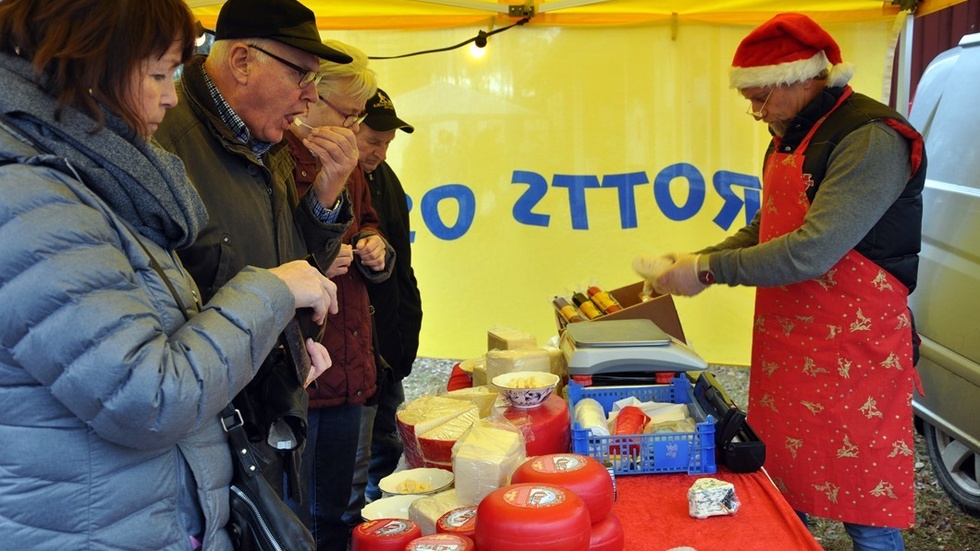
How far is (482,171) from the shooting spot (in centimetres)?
416

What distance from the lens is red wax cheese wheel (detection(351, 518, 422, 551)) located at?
1422mm

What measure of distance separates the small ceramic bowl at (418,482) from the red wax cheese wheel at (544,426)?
19cm

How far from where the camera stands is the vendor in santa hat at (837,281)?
7.47ft

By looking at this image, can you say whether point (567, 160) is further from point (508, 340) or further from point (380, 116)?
point (508, 340)

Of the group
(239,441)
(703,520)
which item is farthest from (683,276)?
(239,441)

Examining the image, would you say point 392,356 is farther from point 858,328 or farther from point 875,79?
point 875,79

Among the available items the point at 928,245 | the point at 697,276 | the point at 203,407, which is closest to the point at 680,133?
the point at 928,245

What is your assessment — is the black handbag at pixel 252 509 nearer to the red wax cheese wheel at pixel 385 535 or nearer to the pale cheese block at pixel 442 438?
the red wax cheese wheel at pixel 385 535

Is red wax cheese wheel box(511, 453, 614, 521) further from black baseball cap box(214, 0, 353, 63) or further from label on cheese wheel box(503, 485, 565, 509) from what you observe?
black baseball cap box(214, 0, 353, 63)

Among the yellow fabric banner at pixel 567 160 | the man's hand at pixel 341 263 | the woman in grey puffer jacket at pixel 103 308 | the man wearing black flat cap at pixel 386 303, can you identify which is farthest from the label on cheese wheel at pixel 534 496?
the yellow fabric banner at pixel 567 160

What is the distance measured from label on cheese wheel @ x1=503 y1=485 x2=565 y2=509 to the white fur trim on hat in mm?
1586

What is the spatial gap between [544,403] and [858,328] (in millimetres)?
952

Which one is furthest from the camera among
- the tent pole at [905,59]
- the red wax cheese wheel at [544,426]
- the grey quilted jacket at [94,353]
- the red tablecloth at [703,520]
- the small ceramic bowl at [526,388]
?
the tent pole at [905,59]

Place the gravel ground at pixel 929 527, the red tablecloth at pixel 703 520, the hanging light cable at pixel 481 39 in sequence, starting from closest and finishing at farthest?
the red tablecloth at pixel 703 520 → the gravel ground at pixel 929 527 → the hanging light cable at pixel 481 39
